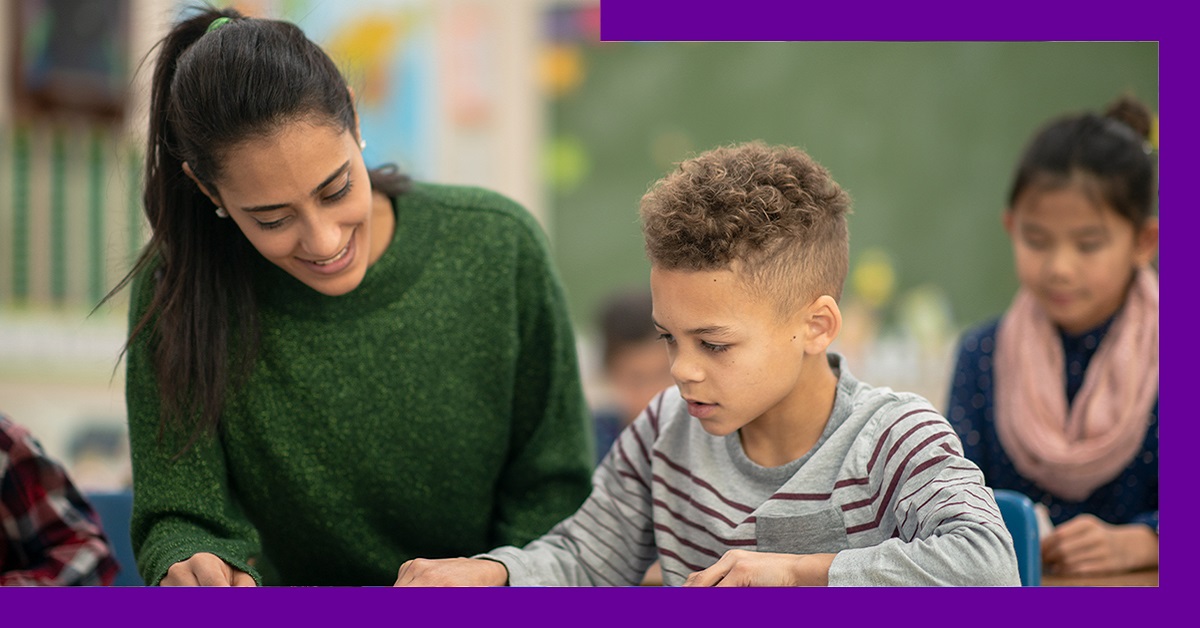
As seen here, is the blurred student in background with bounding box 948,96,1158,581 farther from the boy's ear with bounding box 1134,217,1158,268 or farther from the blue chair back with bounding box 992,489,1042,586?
the blue chair back with bounding box 992,489,1042,586

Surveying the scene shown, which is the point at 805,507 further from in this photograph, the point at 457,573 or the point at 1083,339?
the point at 1083,339

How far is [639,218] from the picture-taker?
98 cm

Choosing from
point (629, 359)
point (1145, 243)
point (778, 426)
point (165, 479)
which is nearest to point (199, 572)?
point (165, 479)

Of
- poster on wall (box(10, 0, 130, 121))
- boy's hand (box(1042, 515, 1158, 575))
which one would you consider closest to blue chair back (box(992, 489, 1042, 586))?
boy's hand (box(1042, 515, 1158, 575))

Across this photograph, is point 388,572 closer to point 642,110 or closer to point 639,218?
point 639,218

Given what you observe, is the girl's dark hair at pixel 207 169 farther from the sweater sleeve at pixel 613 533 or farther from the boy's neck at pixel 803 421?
the boy's neck at pixel 803 421

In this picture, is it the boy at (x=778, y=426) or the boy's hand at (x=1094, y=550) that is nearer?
the boy at (x=778, y=426)

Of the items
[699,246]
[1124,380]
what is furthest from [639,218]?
[1124,380]

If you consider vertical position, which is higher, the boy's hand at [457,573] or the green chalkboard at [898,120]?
the green chalkboard at [898,120]

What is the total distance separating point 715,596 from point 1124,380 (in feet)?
3.35

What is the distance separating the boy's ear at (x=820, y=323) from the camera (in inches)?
37.8

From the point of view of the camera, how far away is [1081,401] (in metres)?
1.51

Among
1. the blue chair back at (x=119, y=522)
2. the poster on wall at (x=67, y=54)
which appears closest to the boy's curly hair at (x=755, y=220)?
the blue chair back at (x=119, y=522)

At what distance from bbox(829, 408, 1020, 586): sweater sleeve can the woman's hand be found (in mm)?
514
